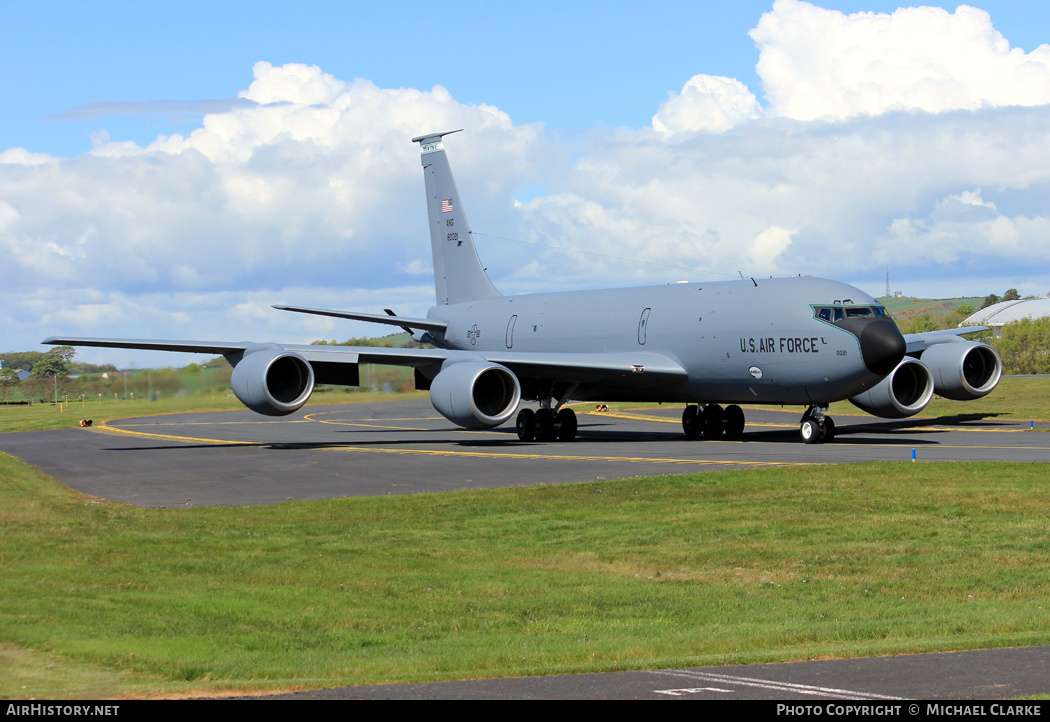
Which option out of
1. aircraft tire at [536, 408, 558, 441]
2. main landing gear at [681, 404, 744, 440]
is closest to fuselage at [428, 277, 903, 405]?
aircraft tire at [536, 408, 558, 441]

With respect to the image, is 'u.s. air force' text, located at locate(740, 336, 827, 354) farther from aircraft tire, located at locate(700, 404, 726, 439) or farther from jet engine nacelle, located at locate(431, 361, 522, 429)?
jet engine nacelle, located at locate(431, 361, 522, 429)

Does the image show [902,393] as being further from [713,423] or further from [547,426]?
[547,426]

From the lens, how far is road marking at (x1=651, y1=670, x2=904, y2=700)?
731cm

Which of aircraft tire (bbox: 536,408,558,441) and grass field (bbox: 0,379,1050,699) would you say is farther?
aircraft tire (bbox: 536,408,558,441)

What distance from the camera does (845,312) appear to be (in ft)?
94.0

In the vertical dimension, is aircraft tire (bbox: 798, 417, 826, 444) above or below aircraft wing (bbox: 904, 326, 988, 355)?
below

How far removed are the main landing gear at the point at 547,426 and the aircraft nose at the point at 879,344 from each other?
31.8 ft

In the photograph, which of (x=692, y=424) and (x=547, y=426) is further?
(x=547, y=426)

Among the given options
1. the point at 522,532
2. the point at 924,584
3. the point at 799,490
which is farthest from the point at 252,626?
the point at 799,490

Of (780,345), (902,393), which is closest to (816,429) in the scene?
(780,345)

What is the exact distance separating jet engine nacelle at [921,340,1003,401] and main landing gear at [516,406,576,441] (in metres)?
11.3

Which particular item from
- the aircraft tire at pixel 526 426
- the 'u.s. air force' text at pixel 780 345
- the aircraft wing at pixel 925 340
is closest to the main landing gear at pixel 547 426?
the aircraft tire at pixel 526 426

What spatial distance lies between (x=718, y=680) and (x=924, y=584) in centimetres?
595

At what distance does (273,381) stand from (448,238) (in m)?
14.4
